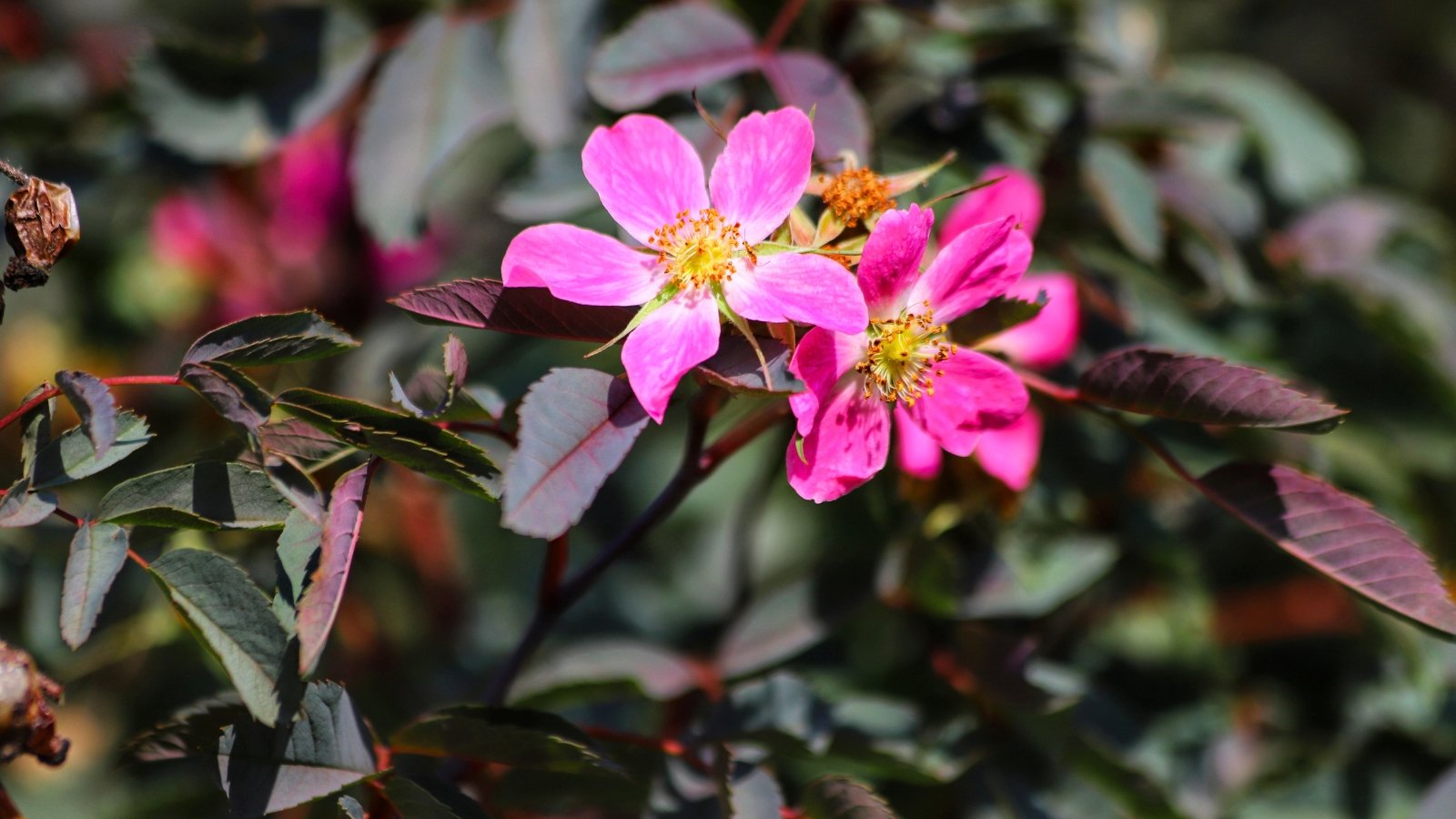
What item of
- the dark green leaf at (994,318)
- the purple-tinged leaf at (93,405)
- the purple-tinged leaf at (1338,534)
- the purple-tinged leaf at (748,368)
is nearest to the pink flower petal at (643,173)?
the purple-tinged leaf at (748,368)

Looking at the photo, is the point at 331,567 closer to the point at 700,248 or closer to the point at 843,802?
the point at 700,248

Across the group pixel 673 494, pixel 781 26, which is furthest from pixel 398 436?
pixel 781 26

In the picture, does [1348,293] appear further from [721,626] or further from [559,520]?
[559,520]

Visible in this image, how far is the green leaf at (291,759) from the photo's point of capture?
679 millimetres

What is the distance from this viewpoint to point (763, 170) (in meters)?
0.69

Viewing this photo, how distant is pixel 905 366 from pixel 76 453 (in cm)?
51

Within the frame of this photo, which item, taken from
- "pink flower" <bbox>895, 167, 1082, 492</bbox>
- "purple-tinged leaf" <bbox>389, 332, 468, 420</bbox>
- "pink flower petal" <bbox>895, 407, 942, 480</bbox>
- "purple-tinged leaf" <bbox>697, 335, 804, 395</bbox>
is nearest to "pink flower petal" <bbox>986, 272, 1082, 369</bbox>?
"pink flower" <bbox>895, 167, 1082, 492</bbox>

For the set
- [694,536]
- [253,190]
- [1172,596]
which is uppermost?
[253,190]

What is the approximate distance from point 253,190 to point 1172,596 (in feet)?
4.56

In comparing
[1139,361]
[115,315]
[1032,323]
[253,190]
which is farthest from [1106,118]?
[115,315]

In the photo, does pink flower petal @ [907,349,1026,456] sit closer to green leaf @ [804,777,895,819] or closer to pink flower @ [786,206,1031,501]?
pink flower @ [786,206,1031,501]

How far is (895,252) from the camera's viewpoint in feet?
2.17

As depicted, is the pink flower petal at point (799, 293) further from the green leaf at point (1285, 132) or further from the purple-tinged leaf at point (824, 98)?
the green leaf at point (1285, 132)

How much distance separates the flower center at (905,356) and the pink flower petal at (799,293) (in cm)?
5
